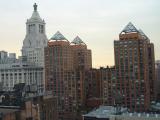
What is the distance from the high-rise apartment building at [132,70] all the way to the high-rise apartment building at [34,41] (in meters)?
61.7

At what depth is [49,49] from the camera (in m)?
87.2

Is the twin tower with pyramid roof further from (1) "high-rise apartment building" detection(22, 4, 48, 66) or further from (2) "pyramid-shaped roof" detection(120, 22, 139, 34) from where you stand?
(2) "pyramid-shaped roof" detection(120, 22, 139, 34)

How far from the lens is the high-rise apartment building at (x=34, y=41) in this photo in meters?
137

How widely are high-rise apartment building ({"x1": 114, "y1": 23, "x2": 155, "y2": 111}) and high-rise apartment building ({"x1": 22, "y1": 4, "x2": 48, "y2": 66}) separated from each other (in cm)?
6175

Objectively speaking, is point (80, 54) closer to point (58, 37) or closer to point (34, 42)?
point (58, 37)

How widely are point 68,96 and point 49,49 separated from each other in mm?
12903

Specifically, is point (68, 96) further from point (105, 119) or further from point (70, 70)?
point (105, 119)

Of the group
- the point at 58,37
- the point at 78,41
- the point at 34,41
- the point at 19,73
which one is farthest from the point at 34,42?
the point at 58,37

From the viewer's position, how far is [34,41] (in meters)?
137

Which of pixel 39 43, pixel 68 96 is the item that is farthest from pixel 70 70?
pixel 39 43

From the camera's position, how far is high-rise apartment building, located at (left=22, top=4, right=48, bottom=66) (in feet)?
449

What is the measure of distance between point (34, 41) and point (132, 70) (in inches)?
2671

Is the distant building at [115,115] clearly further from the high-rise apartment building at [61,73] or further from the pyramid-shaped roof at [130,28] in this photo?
the pyramid-shaped roof at [130,28]

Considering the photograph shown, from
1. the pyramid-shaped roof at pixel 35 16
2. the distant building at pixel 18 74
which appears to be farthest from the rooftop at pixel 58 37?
the pyramid-shaped roof at pixel 35 16
